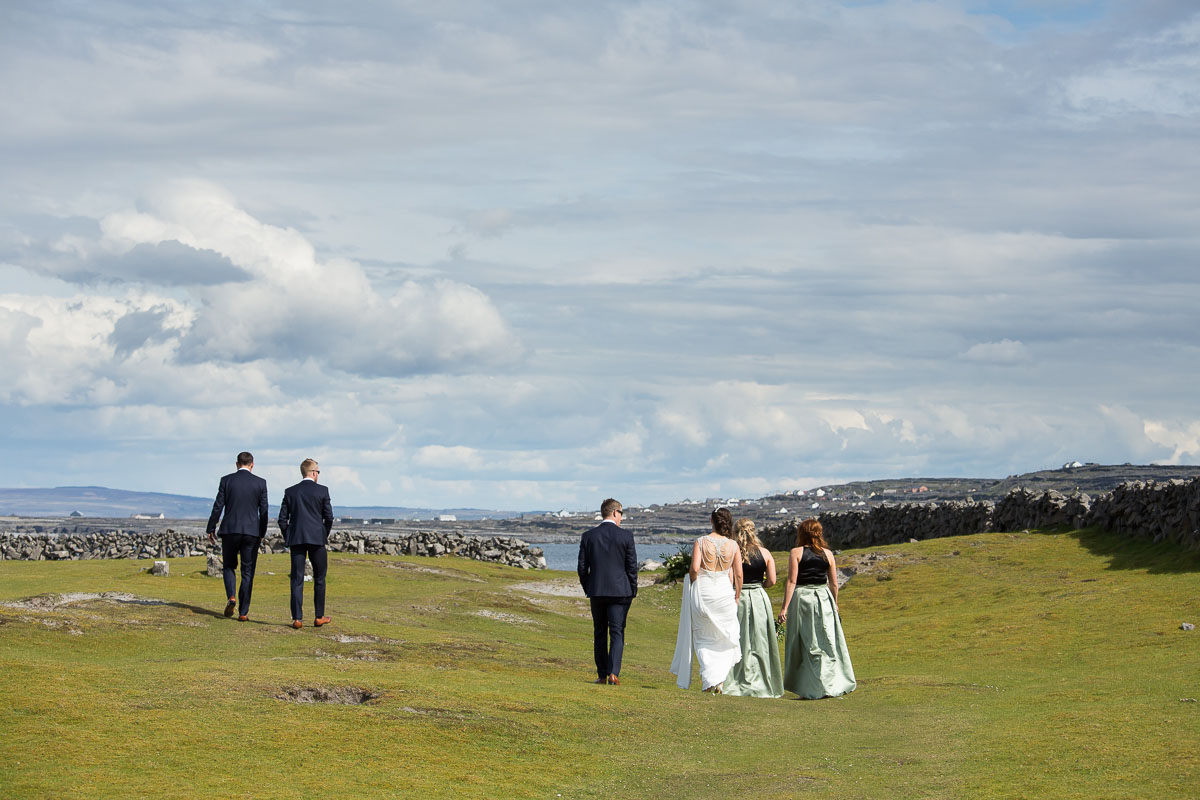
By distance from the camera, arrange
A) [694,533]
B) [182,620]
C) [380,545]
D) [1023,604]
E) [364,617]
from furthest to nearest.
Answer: [694,533] < [380,545] < [1023,604] < [364,617] < [182,620]

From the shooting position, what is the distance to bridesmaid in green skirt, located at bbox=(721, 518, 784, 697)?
16.9m

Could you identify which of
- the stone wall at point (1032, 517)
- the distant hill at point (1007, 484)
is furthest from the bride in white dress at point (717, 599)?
the distant hill at point (1007, 484)

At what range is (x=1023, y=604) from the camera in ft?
89.2

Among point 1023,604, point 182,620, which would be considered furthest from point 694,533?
point 182,620

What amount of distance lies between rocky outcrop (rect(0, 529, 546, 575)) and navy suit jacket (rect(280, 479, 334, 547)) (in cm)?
3164

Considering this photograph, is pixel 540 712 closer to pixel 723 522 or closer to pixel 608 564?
pixel 608 564

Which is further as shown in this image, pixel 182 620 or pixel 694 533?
pixel 694 533

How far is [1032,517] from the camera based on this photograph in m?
39.9

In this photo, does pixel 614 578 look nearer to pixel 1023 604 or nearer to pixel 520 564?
pixel 1023 604

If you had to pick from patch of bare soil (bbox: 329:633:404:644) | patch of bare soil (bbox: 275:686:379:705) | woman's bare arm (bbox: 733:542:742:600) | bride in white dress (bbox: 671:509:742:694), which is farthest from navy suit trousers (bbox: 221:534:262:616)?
woman's bare arm (bbox: 733:542:742:600)

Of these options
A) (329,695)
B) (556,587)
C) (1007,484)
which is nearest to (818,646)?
(329,695)

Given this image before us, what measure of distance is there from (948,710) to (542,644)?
968 centimetres

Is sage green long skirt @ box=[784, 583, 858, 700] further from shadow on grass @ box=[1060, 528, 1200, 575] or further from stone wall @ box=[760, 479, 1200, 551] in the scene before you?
stone wall @ box=[760, 479, 1200, 551]

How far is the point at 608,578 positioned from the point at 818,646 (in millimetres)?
3440
